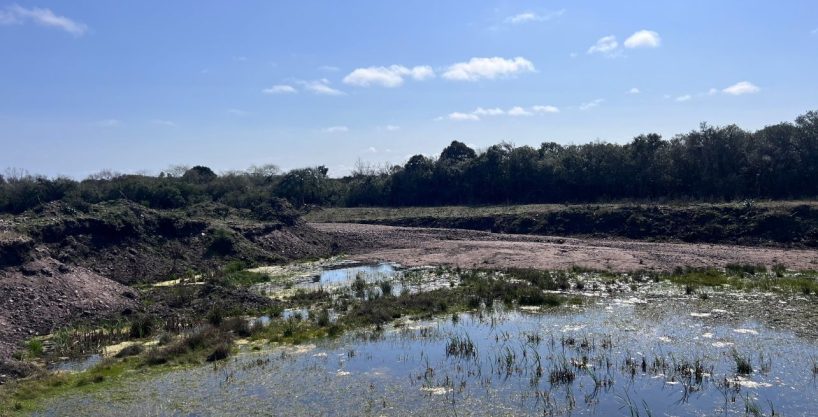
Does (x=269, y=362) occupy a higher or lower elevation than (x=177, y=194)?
lower

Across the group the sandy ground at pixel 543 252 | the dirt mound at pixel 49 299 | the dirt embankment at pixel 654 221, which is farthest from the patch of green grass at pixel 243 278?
the dirt embankment at pixel 654 221

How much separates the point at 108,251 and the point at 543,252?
24.2 m

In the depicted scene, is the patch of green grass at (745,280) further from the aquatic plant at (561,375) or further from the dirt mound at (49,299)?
→ the dirt mound at (49,299)

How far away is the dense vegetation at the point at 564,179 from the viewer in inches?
2088

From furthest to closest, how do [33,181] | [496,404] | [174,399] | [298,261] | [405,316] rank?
[33,181]
[298,261]
[405,316]
[174,399]
[496,404]

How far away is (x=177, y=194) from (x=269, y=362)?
147 ft

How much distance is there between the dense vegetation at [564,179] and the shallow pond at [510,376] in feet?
88.3

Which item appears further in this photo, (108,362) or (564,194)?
(564,194)

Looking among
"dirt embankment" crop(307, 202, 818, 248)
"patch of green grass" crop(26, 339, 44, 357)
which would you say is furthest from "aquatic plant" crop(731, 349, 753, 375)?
"dirt embankment" crop(307, 202, 818, 248)

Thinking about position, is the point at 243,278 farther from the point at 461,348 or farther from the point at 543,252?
the point at 543,252

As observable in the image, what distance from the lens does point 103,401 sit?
13.9 m

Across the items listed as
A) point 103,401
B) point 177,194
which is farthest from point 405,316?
point 177,194

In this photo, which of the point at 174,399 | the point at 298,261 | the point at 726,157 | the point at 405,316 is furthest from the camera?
the point at 726,157

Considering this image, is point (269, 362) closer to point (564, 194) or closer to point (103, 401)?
point (103, 401)
